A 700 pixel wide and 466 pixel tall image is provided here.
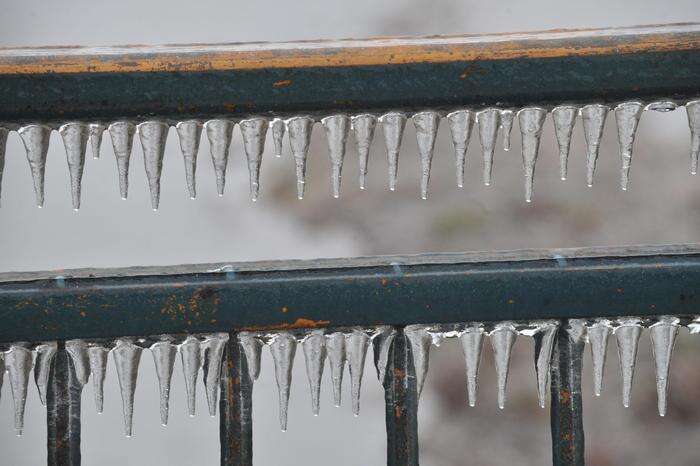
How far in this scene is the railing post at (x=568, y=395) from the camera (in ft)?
2.50

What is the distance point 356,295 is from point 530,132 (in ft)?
0.59

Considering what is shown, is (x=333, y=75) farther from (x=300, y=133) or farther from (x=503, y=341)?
(x=503, y=341)

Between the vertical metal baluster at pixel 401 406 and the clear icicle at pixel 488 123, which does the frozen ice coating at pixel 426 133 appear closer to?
the clear icicle at pixel 488 123

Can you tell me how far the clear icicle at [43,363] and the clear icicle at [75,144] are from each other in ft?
0.36

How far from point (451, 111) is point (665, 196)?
3194mm

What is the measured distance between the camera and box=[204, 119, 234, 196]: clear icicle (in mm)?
724

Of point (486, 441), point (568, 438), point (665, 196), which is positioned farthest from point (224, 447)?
point (665, 196)

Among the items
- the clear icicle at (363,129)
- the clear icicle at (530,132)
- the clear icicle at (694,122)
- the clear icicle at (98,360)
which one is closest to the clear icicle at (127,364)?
the clear icicle at (98,360)

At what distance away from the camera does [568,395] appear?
2.55 feet

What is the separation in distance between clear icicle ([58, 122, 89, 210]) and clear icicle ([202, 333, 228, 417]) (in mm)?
151

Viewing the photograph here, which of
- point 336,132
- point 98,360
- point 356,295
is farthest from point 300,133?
point 98,360

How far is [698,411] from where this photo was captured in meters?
3.30

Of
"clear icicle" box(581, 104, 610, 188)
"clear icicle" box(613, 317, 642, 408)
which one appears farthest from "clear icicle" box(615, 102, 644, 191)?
"clear icicle" box(613, 317, 642, 408)

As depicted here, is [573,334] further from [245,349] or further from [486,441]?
[486,441]
